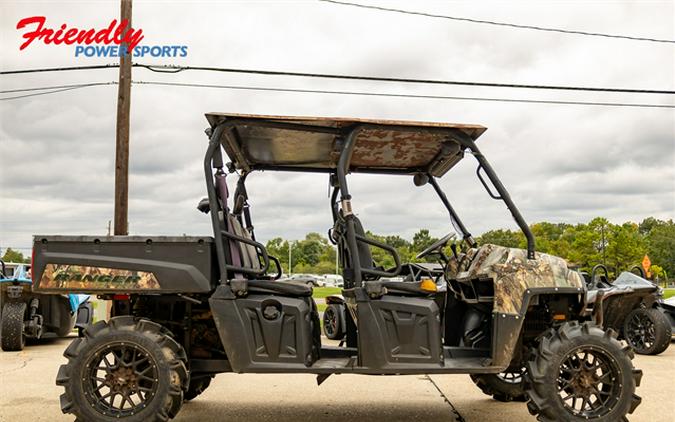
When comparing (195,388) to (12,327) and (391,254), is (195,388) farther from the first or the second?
(12,327)

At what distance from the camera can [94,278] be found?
5500mm

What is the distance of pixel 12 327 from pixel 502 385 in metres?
8.43

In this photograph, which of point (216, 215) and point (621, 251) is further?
point (621, 251)

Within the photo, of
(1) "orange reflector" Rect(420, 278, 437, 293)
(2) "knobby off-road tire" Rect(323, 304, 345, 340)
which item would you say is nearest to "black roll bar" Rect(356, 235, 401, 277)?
(1) "orange reflector" Rect(420, 278, 437, 293)

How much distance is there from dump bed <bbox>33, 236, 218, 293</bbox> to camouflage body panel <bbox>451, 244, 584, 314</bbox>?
7.55 ft

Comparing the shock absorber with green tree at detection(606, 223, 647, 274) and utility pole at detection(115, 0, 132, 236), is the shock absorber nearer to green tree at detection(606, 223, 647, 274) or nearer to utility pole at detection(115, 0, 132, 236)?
utility pole at detection(115, 0, 132, 236)

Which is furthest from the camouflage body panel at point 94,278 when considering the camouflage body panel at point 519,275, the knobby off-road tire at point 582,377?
the knobby off-road tire at point 582,377

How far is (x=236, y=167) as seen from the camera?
6.89 meters

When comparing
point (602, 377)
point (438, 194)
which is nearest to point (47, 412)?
point (438, 194)

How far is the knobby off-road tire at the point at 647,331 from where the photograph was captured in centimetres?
1161

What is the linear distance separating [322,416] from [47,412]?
2.56m

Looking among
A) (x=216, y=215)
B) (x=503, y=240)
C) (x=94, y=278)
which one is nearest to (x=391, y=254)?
(x=216, y=215)

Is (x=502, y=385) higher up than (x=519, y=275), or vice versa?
(x=519, y=275)

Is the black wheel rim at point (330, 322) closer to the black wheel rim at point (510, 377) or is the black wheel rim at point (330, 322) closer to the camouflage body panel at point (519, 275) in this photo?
the black wheel rim at point (510, 377)
